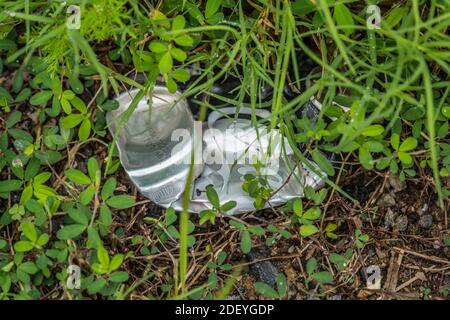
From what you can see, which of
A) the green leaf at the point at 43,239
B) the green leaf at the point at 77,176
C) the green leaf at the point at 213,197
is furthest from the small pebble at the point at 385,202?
the green leaf at the point at 43,239

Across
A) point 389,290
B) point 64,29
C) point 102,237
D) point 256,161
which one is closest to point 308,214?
point 256,161

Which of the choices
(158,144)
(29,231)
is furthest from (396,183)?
(29,231)

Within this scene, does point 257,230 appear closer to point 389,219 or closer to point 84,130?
point 389,219

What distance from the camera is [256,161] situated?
5.25 ft

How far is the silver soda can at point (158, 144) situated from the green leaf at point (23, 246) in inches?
12.7

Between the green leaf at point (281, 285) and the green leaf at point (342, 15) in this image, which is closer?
the green leaf at point (342, 15)

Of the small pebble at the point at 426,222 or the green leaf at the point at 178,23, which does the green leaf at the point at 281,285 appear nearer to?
the small pebble at the point at 426,222

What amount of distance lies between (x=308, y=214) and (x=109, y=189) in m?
0.53

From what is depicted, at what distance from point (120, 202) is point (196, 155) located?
0.94 ft

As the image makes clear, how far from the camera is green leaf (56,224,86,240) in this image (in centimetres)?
146

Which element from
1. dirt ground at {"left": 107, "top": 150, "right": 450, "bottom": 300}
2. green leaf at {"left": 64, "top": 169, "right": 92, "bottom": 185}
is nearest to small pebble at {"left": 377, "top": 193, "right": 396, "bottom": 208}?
dirt ground at {"left": 107, "top": 150, "right": 450, "bottom": 300}

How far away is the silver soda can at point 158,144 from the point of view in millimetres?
1654

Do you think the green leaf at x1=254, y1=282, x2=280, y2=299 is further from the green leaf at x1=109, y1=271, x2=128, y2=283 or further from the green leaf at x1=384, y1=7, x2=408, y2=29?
the green leaf at x1=384, y1=7, x2=408, y2=29
